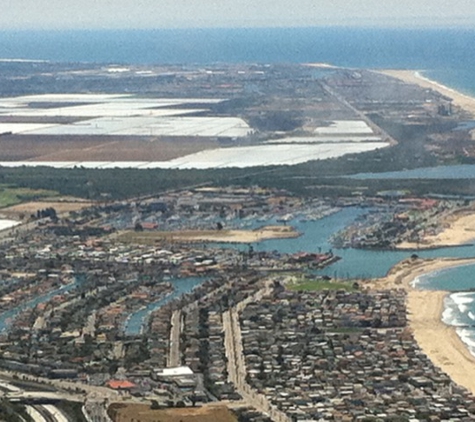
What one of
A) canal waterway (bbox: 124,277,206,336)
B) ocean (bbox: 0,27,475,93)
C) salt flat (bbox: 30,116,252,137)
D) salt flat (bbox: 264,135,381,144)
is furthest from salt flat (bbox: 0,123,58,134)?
canal waterway (bbox: 124,277,206,336)

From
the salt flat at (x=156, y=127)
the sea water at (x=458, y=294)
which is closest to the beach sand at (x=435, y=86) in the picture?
the salt flat at (x=156, y=127)

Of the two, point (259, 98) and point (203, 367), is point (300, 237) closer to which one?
point (203, 367)

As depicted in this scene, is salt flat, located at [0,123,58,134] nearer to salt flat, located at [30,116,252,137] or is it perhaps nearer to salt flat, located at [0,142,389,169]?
salt flat, located at [30,116,252,137]

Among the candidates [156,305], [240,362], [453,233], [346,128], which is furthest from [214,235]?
[346,128]

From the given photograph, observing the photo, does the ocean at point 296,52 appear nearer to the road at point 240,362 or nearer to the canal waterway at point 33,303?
the canal waterway at point 33,303

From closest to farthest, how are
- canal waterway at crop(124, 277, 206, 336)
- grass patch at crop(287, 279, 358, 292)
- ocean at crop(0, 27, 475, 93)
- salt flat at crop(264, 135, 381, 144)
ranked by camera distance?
canal waterway at crop(124, 277, 206, 336) → grass patch at crop(287, 279, 358, 292) → salt flat at crop(264, 135, 381, 144) → ocean at crop(0, 27, 475, 93)
